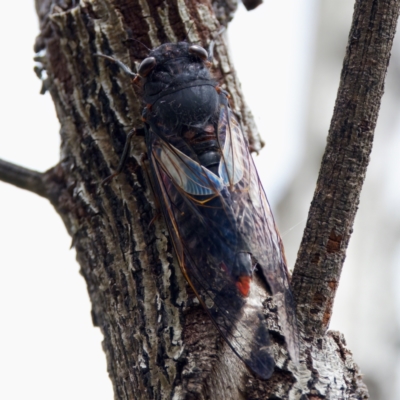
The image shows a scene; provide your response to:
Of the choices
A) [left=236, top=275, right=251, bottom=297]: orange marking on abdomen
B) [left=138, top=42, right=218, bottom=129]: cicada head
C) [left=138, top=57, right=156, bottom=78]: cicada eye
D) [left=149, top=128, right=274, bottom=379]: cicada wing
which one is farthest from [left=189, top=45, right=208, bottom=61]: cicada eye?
[left=236, top=275, right=251, bottom=297]: orange marking on abdomen

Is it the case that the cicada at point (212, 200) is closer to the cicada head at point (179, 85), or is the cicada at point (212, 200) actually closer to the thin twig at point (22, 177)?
the cicada head at point (179, 85)

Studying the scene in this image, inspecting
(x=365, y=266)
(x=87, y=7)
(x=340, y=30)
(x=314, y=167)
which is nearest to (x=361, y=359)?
(x=365, y=266)

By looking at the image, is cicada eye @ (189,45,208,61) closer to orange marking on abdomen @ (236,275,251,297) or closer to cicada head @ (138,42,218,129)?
cicada head @ (138,42,218,129)

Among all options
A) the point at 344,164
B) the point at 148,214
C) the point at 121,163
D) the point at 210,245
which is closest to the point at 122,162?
the point at 121,163

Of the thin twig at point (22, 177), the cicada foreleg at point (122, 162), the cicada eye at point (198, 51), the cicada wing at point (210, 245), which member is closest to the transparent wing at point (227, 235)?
the cicada wing at point (210, 245)

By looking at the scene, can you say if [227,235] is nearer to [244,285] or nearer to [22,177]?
[244,285]

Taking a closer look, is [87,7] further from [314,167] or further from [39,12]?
[314,167]

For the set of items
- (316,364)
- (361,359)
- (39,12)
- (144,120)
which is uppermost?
(39,12)

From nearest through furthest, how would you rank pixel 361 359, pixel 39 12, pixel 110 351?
pixel 110 351 → pixel 39 12 → pixel 361 359
